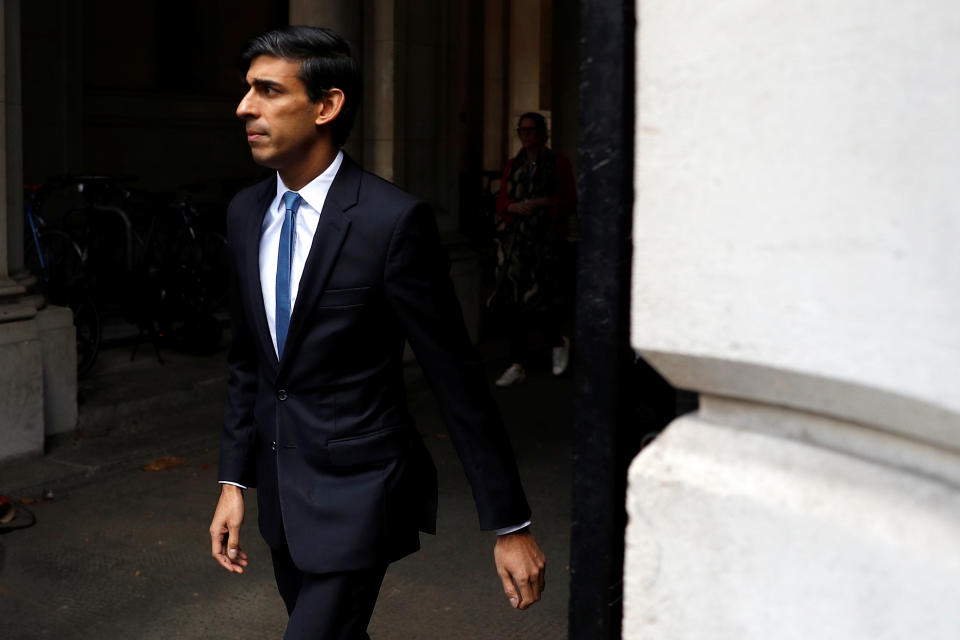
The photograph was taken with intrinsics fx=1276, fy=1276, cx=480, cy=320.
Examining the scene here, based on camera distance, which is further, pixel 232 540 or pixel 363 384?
pixel 232 540

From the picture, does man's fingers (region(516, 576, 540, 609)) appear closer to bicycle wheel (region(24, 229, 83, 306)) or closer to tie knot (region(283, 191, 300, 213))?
tie knot (region(283, 191, 300, 213))

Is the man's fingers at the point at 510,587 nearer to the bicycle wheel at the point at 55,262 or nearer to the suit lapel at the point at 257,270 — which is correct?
the suit lapel at the point at 257,270

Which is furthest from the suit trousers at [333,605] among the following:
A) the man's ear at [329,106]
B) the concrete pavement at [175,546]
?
the concrete pavement at [175,546]

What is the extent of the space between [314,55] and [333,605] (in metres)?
1.25

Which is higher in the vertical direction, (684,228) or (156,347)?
(684,228)

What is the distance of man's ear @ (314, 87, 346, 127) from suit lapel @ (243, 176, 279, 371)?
0.23 m

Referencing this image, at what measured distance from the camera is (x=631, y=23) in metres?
1.47

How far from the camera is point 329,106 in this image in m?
2.94

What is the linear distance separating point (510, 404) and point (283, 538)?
245 inches

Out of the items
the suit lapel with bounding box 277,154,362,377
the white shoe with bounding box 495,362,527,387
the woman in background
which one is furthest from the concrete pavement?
the suit lapel with bounding box 277,154,362,377

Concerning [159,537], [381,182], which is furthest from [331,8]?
[381,182]

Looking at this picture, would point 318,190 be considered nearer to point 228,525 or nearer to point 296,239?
point 296,239

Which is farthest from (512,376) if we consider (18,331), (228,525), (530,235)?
(228,525)

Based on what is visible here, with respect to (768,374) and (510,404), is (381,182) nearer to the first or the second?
(768,374)
